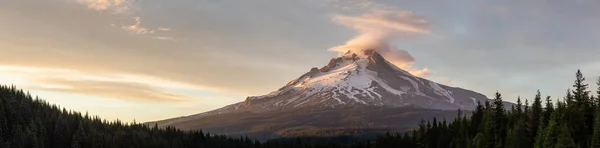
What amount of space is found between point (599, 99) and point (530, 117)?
17154 mm

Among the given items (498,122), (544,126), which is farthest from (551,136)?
(498,122)

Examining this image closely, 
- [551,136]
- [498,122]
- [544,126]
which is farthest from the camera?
[498,122]

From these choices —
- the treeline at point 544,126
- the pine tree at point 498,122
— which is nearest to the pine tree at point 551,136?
the treeline at point 544,126

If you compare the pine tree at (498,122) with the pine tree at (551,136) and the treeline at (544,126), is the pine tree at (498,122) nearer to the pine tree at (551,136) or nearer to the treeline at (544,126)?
the treeline at (544,126)

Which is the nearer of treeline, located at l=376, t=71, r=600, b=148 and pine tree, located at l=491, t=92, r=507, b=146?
treeline, located at l=376, t=71, r=600, b=148

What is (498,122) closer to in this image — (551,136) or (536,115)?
(536,115)

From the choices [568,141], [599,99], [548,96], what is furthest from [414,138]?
[568,141]

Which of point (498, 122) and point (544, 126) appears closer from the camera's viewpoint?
point (544, 126)

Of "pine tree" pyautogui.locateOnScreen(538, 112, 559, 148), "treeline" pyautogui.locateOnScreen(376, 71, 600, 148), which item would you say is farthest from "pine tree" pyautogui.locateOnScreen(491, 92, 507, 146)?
"pine tree" pyautogui.locateOnScreen(538, 112, 559, 148)

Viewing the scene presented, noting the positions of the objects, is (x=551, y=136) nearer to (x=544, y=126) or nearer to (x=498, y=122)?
(x=544, y=126)

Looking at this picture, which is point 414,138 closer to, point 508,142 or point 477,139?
point 477,139

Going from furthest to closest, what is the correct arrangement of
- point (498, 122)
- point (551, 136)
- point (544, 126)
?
point (498, 122) → point (544, 126) → point (551, 136)

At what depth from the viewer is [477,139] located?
140 metres

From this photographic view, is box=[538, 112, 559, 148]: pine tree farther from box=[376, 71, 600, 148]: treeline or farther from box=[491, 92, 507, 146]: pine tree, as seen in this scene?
box=[491, 92, 507, 146]: pine tree
